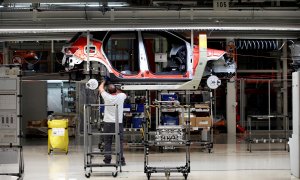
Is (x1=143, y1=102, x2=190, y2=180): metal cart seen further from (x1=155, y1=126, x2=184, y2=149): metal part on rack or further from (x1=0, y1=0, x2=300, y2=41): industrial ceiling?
(x1=0, y1=0, x2=300, y2=41): industrial ceiling

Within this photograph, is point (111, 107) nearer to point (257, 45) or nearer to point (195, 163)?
point (195, 163)

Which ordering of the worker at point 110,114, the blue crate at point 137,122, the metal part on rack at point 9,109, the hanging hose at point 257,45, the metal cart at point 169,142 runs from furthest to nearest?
the hanging hose at point 257,45
the blue crate at point 137,122
the worker at point 110,114
the metal cart at point 169,142
the metal part on rack at point 9,109

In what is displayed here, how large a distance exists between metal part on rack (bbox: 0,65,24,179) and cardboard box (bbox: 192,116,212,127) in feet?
15.1

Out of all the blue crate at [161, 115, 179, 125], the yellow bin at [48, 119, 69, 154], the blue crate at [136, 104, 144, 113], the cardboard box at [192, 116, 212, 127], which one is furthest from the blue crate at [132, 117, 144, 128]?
the yellow bin at [48, 119, 69, 154]

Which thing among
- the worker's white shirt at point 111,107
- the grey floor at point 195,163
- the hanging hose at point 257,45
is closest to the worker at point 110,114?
the worker's white shirt at point 111,107

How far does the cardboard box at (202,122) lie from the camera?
11289 millimetres

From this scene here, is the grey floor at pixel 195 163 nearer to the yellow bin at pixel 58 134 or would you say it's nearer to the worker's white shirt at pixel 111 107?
the yellow bin at pixel 58 134

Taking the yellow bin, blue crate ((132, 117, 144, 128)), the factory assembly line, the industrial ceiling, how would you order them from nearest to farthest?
the industrial ceiling → the factory assembly line → the yellow bin → blue crate ((132, 117, 144, 128))

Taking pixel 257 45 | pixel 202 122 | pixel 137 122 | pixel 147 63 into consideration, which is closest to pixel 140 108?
pixel 137 122

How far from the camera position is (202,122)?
446 inches

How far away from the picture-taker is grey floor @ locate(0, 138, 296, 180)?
825 centimetres

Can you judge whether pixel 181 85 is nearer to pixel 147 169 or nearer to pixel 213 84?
pixel 213 84

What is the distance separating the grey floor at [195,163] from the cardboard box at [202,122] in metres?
0.62

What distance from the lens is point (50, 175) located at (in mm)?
8375
